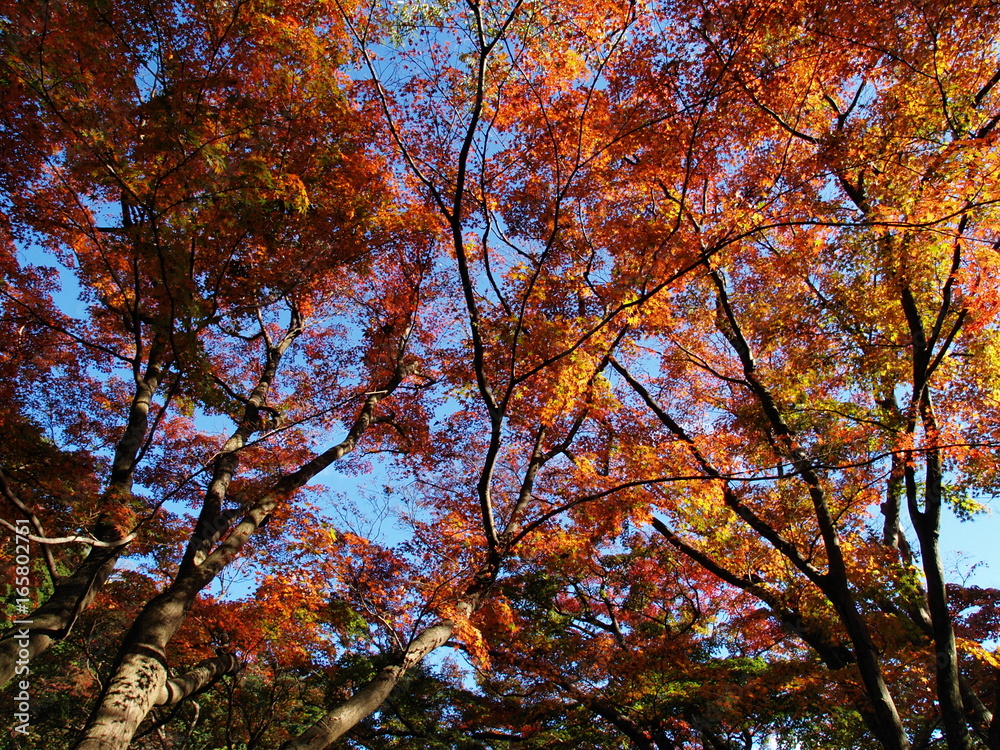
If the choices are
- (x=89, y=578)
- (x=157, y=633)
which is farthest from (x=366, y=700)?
(x=89, y=578)

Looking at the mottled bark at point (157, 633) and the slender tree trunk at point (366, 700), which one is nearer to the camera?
the mottled bark at point (157, 633)

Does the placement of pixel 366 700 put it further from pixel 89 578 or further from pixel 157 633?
pixel 89 578

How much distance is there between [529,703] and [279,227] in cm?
881

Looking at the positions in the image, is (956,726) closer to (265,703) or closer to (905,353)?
(905,353)

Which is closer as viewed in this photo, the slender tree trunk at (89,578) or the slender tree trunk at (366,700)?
the slender tree trunk at (89,578)

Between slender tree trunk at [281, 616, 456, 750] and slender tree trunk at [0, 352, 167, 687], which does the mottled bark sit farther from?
slender tree trunk at [281, 616, 456, 750]

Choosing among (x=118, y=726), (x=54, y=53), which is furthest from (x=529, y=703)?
(x=54, y=53)

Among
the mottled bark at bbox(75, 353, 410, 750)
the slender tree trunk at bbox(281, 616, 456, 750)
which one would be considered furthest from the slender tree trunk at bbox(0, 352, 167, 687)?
the slender tree trunk at bbox(281, 616, 456, 750)

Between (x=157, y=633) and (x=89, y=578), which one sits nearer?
(x=157, y=633)

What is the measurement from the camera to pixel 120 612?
10539 millimetres

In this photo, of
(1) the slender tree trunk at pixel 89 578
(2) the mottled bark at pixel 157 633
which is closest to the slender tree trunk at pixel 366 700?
(2) the mottled bark at pixel 157 633

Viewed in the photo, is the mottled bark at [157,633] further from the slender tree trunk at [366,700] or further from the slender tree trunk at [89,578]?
the slender tree trunk at [366,700]

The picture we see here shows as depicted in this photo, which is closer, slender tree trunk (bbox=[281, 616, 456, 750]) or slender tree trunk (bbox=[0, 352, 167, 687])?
slender tree trunk (bbox=[0, 352, 167, 687])

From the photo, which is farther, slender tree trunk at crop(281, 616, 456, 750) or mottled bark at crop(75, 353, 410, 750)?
slender tree trunk at crop(281, 616, 456, 750)
